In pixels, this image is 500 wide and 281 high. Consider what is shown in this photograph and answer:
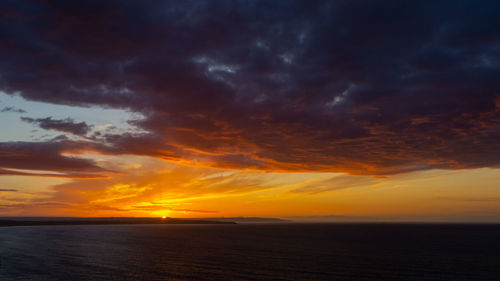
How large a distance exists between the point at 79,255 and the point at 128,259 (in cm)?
1329

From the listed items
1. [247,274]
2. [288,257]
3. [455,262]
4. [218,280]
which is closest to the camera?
[218,280]

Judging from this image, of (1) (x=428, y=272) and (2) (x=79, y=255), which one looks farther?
(2) (x=79, y=255)

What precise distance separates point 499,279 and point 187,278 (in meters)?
45.6

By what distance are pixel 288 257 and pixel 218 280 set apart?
26.6 meters

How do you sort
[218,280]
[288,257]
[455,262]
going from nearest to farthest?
[218,280] < [455,262] < [288,257]

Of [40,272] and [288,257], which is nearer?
[40,272]

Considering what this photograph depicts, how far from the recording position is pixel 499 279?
49750mm

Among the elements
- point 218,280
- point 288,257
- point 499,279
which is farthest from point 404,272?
point 218,280

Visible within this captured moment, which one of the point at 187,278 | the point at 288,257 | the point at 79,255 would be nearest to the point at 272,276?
the point at 187,278

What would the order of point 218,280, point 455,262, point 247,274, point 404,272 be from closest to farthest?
point 218,280, point 247,274, point 404,272, point 455,262

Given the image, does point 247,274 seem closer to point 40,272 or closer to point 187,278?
point 187,278

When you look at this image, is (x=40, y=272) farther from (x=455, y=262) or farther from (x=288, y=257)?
(x=455, y=262)

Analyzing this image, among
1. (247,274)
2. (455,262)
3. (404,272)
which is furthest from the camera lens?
(455,262)

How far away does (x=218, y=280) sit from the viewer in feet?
154
